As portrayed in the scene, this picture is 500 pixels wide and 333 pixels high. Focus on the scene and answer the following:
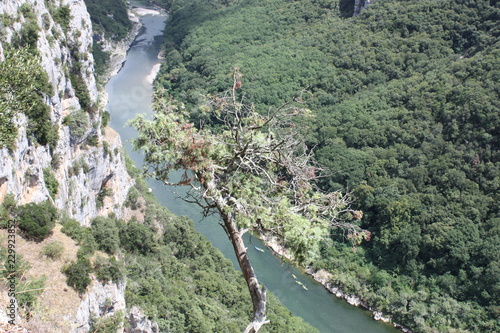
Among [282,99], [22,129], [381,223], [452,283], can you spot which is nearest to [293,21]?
[282,99]

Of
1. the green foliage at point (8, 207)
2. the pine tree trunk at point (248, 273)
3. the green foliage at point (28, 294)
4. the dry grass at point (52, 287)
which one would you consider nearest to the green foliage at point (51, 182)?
the green foliage at point (8, 207)

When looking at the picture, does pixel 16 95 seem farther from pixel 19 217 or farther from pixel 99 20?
pixel 99 20

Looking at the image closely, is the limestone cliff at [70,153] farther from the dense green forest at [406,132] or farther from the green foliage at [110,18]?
the green foliage at [110,18]

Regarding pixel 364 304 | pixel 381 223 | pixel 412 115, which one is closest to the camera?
pixel 364 304

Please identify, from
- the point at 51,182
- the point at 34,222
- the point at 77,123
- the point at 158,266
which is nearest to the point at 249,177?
the point at 34,222

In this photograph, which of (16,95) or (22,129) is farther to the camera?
(22,129)

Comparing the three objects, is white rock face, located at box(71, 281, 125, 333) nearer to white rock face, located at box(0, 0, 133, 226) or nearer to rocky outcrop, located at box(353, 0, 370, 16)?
white rock face, located at box(0, 0, 133, 226)

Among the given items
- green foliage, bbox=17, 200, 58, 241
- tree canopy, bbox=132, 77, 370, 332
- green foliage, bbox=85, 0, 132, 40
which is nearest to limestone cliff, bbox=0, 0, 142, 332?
green foliage, bbox=17, 200, 58, 241
